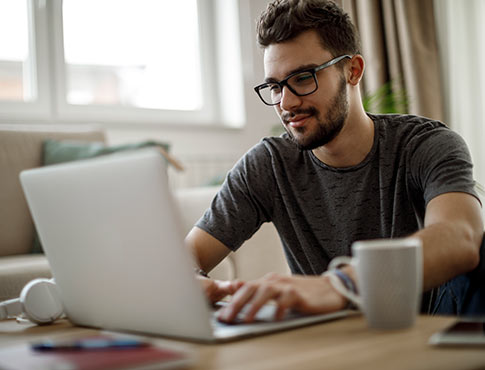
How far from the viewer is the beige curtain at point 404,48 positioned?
329cm

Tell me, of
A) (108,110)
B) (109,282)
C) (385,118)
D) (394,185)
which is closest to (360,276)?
(109,282)

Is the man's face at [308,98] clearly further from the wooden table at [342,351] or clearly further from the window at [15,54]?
the window at [15,54]

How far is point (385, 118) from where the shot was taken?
1462 millimetres

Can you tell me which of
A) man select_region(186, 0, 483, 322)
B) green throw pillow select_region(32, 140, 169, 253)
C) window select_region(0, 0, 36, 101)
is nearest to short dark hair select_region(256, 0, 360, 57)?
man select_region(186, 0, 483, 322)

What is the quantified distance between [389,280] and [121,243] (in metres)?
0.32

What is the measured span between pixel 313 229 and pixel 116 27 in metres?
2.39

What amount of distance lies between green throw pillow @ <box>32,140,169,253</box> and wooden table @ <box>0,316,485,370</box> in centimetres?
173

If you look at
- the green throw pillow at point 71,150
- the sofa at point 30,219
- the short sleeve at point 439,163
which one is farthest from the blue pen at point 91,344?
the green throw pillow at point 71,150

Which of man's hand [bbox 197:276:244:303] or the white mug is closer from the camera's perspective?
the white mug

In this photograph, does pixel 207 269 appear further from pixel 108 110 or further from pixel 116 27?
pixel 116 27

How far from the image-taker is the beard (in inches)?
55.1

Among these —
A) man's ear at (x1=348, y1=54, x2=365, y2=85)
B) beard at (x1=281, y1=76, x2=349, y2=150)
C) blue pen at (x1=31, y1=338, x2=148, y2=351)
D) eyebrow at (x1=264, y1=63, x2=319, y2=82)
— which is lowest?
blue pen at (x1=31, y1=338, x2=148, y2=351)

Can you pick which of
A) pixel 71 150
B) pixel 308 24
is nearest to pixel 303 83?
pixel 308 24

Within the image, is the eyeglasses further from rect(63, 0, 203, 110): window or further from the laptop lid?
rect(63, 0, 203, 110): window
